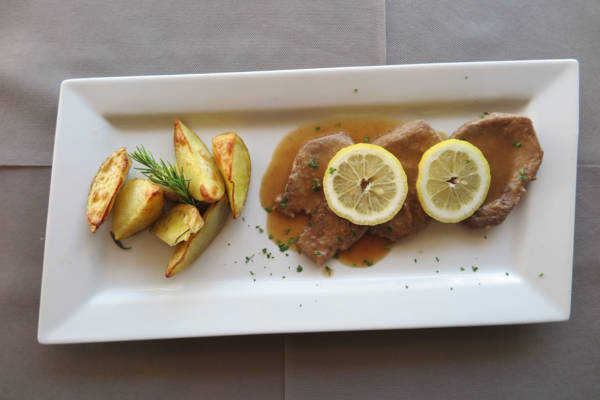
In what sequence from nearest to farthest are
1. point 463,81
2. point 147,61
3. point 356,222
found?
point 356,222, point 463,81, point 147,61

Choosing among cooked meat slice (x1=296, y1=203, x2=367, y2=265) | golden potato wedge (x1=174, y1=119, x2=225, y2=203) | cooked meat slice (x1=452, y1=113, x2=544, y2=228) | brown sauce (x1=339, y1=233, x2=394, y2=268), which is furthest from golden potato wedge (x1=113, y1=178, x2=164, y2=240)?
cooked meat slice (x1=452, y1=113, x2=544, y2=228)

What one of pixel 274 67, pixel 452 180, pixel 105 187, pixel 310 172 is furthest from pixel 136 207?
pixel 452 180

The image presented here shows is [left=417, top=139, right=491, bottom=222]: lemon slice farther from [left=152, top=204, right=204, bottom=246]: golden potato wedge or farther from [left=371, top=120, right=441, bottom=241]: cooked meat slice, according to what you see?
[left=152, top=204, right=204, bottom=246]: golden potato wedge

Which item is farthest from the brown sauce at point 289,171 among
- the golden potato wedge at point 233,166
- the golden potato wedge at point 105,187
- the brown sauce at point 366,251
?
the golden potato wedge at point 105,187

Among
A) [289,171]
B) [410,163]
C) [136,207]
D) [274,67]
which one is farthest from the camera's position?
[274,67]

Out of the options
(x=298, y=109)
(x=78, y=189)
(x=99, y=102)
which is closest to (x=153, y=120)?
(x=99, y=102)

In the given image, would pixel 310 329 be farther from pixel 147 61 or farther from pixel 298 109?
pixel 147 61

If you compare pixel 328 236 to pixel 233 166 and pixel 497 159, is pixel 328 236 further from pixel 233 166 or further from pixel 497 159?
pixel 497 159
